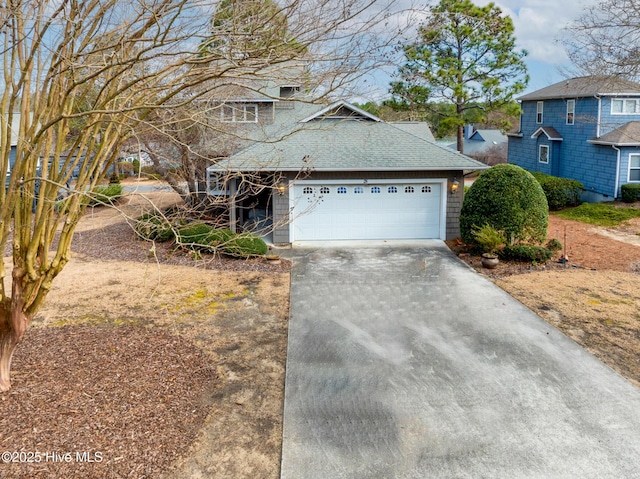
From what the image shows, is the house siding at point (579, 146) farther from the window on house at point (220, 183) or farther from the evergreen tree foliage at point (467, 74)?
the window on house at point (220, 183)

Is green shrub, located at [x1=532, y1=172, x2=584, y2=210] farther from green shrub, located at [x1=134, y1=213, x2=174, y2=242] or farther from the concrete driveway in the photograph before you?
green shrub, located at [x1=134, y1=213, x2=174, y2=242]

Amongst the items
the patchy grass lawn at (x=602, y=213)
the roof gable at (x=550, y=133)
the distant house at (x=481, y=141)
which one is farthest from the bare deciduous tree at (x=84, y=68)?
the distant house at (x=481, y=141)

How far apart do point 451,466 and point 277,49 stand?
4.51m

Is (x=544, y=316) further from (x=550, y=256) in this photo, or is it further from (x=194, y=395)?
(x=194, y=395)

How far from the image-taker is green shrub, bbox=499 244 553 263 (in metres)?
12.6

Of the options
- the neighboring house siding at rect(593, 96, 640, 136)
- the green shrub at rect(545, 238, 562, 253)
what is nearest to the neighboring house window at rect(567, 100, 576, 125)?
the neighboring house siding at rect(593, 96, 640, 136)

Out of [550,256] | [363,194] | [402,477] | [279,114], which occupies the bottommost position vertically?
[402,477]

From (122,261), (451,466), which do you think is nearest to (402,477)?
(451,466)

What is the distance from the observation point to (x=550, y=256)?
41.6 feet

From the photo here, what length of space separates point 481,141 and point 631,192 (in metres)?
20.2

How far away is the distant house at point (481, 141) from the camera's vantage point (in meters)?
37.2

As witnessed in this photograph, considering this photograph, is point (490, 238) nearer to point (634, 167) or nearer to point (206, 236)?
point (206, 236)

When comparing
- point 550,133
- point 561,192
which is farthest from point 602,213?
point 550,133

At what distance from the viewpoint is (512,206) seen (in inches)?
501
